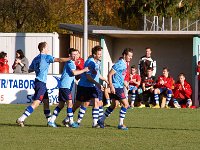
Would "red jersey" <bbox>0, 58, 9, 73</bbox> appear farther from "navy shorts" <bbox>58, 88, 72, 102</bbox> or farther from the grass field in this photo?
"navy shorts" <bbox>58, 88, 72, 102</bbox>

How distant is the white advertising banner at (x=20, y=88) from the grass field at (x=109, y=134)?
584 cm

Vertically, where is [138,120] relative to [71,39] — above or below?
below

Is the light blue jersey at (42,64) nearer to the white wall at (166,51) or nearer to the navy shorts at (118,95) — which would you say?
the navy shorts at (118,95)

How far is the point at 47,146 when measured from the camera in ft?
48.5

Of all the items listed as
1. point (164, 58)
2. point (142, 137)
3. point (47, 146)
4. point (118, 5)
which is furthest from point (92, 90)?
point (118, 5)

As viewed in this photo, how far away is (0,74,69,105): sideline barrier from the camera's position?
2838cm

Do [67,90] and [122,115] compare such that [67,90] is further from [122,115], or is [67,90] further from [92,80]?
[122,115]

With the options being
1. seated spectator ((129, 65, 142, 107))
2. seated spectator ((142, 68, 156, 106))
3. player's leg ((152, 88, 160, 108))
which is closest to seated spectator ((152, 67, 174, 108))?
player's leg ((152, 88, 160, 108))

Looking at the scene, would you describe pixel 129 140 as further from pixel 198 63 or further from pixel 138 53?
pixel 138 53

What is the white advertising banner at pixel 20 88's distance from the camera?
93.1 feet

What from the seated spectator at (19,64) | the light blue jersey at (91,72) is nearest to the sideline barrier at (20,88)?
the seated spectator at (19,64)

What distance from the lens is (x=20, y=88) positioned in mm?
28484

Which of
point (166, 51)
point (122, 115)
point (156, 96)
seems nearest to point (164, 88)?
point (156, 96)

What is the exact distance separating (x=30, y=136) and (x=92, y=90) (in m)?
2.83
